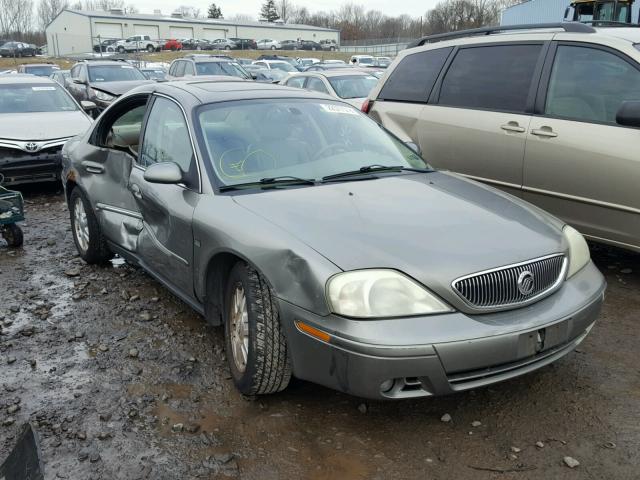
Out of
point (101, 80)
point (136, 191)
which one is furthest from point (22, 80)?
point (101, 80)

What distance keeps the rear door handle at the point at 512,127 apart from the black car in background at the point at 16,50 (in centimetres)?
5610

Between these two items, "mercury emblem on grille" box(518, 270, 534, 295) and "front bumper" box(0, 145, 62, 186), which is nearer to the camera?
"mercury emblem on grille" box(518, 270, 534, 295)

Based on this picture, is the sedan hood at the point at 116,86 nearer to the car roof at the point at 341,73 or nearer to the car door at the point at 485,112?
the car roof at the point at 341,73

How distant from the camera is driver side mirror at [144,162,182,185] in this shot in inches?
143

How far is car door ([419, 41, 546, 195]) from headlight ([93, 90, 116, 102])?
11.3 m

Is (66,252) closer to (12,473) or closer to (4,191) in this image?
(4,191)

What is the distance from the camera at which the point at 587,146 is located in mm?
4625

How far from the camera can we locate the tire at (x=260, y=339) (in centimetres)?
302

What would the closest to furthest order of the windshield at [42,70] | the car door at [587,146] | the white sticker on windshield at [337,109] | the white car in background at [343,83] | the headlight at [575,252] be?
the headlight at [575,252] < the white sticker on windshield at [337,109] < the car door at [587,146] < the white car in background at [343,83] < the windshield at [42,70]

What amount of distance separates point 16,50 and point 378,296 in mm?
61756

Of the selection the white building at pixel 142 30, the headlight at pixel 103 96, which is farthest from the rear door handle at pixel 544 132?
the white building at pixel 142 30

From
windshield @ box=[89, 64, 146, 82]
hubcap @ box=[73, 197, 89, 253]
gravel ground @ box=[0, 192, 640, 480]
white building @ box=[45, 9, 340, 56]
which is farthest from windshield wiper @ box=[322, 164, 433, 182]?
white building @ box=[45, 9, 340, 56]

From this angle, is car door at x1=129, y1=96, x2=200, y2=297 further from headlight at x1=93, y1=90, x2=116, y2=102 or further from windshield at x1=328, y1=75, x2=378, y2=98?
headlight at x1=93, y1=90, x2=116, y2=102

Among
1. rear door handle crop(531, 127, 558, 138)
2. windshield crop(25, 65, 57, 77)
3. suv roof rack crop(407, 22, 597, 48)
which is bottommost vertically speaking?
rear door handle crop(531, 127, 558, 138)
